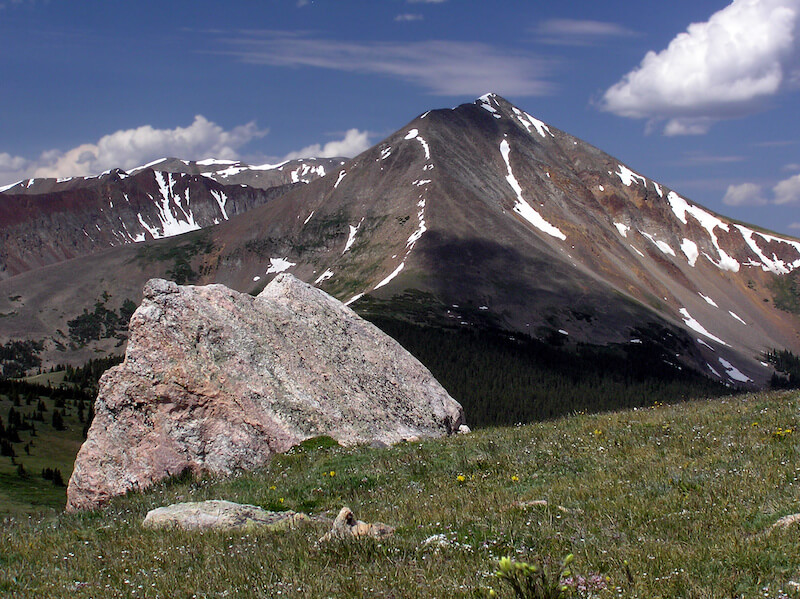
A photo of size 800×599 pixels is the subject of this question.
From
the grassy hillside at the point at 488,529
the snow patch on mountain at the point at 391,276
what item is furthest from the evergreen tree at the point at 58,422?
the snow patch on mountain at the point at 391,276

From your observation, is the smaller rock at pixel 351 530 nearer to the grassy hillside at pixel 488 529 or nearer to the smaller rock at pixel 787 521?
the grassy hillside at pixel 488 529

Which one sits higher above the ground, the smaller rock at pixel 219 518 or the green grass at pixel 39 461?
the smaller rock at pixel 219 518

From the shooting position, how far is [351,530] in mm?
9539

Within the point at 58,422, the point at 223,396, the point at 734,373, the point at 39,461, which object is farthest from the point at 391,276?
the point at 223,396

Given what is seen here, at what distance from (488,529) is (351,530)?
1.89m

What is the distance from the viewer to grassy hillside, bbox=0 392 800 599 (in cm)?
775

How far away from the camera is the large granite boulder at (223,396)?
2181cm

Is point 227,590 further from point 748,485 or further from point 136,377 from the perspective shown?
point 136,377

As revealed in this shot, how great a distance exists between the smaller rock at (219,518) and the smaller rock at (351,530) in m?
1.49

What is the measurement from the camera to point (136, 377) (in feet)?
74.8

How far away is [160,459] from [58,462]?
36.8m

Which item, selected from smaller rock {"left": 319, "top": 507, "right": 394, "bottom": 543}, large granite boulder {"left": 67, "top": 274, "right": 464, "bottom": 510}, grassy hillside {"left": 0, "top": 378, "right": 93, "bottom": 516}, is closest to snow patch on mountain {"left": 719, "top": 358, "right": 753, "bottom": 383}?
grassy hillside {"left": 0, "top": 378, "right": 93, "bottom": 516}

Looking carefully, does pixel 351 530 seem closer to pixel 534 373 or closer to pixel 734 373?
pixel 534 373

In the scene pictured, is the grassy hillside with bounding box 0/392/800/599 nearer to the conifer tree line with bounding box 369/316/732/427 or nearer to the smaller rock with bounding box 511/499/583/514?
the smaller rock with bounding box 511/499/583/514
